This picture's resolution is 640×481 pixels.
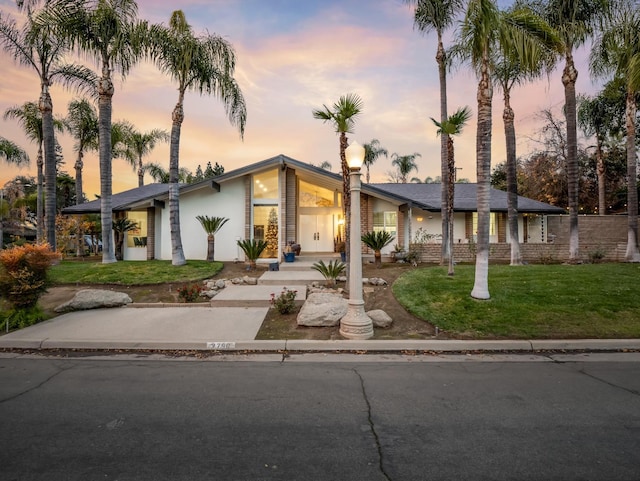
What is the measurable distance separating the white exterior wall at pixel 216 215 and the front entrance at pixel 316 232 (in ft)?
12.5

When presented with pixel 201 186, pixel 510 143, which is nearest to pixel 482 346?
pixel 510 143

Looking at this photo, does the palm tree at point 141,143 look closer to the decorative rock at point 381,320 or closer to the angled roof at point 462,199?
the angled roof at point 462,199

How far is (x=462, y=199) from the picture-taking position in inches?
791

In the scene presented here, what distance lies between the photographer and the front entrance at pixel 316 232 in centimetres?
1888

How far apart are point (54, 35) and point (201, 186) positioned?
28.5 ft

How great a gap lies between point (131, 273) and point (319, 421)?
1143 centimetres

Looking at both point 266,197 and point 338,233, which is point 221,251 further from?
point 338,233

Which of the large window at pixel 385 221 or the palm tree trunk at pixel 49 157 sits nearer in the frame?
the palm tree trunk at pixel 49 157

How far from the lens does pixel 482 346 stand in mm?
6273

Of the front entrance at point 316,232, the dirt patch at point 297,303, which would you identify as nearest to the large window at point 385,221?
the front entrance at point 316,232

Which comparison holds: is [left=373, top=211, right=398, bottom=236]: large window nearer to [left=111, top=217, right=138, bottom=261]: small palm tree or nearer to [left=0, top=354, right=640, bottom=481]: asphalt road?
[left=0, top=354, right=640, bottom=481]: asphalt road

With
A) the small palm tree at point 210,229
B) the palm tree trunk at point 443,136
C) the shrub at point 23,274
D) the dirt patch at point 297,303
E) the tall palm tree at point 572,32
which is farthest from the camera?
the small palm tree at point 210,229

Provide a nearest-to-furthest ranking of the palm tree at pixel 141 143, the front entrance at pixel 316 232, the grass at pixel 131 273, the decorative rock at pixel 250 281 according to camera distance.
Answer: the grass at pixel 131 273, the decorative rock at pixel 250 281, the front entrance at pixel 316 232, the palm tree at pixel 141 143

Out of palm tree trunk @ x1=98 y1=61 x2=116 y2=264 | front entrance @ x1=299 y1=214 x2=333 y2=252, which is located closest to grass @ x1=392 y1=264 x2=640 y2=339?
front entrance @ x1=299 y1=214 x2=333 y2=252
